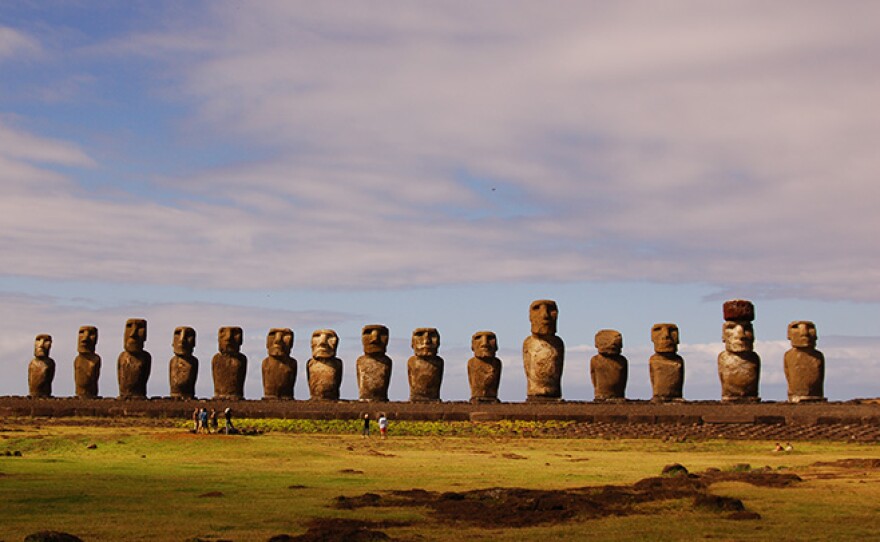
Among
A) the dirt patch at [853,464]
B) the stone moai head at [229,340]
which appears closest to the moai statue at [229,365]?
the stone moai head at [229,340]

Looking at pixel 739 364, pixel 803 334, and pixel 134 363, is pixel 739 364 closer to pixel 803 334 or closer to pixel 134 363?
pixel 803 334

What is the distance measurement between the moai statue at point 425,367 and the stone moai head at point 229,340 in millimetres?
6929

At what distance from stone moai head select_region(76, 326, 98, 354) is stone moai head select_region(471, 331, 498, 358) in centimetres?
1517

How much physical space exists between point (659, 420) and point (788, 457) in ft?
29.2

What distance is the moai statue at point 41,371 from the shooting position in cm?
4638

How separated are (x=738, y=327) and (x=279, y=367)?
15.6m

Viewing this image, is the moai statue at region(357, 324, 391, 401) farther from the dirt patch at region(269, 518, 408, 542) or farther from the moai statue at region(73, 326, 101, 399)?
the dirt patch at region(269, 518, 408, 542)

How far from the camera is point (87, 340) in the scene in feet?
149

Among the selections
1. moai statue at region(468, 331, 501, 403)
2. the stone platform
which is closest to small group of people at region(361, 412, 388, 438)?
the stone platform

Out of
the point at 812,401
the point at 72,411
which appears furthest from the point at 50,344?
the point at 812,401

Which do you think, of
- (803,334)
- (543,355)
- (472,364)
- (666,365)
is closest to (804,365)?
(803,334)

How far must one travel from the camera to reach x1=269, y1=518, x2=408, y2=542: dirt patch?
12.6 meters

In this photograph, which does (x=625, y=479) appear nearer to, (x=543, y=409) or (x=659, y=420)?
(x=659, y=420)

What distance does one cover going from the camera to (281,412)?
38.2 m
